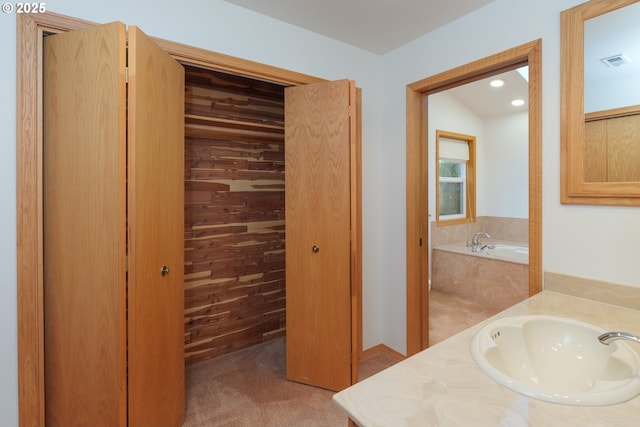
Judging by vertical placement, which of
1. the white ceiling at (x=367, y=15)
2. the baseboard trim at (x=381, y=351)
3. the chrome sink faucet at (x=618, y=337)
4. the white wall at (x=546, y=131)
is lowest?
the baseboard trim at (x=381, y=351)

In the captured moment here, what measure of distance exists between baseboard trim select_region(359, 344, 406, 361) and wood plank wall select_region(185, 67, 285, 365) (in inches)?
33.5

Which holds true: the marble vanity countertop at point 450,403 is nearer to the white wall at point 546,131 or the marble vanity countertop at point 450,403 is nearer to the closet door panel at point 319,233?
the white wall at point 546,131

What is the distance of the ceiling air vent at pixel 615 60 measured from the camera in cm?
137

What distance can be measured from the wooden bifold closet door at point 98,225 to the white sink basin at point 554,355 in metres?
1.40

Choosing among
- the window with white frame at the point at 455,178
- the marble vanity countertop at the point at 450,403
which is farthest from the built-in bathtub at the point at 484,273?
the marble vanity countertop at the point at 450,403

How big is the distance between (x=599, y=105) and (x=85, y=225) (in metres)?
2.38

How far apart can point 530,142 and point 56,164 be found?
232 centimetres

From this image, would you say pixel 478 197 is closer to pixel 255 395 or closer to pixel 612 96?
pixel 612 96

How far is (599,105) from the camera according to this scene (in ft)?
4.71

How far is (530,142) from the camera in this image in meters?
1.66

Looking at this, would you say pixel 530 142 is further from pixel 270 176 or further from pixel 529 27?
pixel 270 176

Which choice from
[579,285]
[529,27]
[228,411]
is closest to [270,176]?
[228,411]

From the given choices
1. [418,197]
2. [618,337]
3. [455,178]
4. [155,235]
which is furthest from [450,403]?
[455,178]

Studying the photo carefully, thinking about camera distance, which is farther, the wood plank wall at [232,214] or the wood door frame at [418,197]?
the wood plank wall at [232,214]
